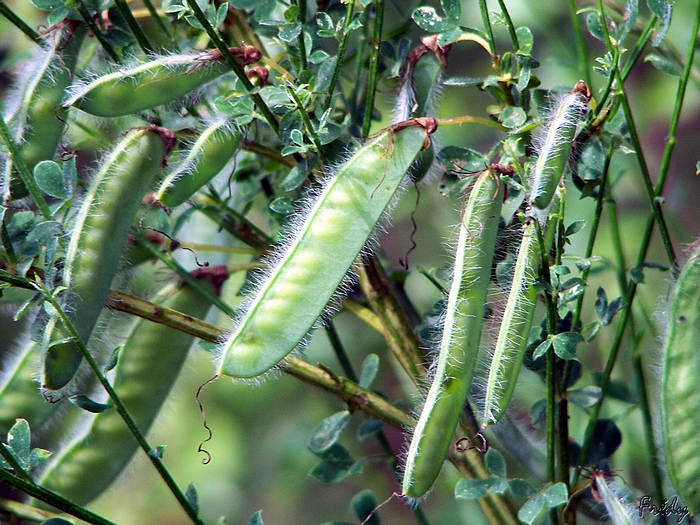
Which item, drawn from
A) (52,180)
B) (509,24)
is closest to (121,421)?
(52,180)

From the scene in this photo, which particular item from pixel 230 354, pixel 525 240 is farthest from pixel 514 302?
pixel 230 354

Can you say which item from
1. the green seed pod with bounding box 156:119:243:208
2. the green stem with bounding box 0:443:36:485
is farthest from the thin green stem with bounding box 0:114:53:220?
the green stem with bounding box 0:443:36:485

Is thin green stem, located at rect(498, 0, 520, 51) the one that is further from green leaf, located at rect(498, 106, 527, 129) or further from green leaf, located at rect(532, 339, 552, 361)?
green leaf, located at rect(532, 339, 552, 361)

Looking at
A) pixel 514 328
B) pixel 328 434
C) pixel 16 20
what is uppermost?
pixel 16 20

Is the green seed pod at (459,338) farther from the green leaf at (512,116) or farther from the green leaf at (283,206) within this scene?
the green leaf at (283,206)

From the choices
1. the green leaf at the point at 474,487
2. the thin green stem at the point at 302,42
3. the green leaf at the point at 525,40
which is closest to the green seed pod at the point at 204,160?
the thin green stem at the point at 302,42

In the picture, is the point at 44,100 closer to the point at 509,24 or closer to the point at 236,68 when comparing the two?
the point at 236,68

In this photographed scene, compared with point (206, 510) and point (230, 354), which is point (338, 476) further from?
point (206, 510)
